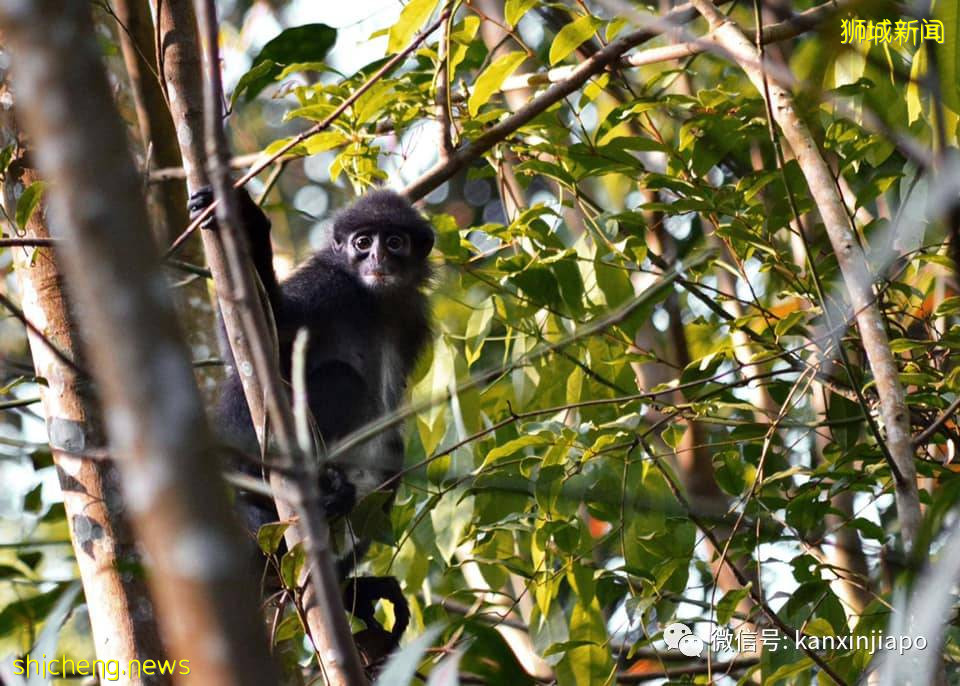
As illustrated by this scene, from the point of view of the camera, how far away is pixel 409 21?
346cm

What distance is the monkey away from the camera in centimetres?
469

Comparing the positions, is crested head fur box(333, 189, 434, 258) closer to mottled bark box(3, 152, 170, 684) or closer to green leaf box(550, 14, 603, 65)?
green leaf box(550, 14, 603, 65)

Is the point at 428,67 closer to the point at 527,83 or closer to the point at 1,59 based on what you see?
the point at 527,83

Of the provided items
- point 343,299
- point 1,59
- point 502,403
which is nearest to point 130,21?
point 1,59

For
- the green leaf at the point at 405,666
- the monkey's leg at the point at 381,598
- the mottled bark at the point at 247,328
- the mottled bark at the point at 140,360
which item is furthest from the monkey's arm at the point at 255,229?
the mottled bark at the point at 140,360

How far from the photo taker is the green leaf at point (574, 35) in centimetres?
334

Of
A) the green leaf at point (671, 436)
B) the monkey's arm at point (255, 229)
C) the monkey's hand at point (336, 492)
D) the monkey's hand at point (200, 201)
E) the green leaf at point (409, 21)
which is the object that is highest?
the green leaf at point (409, 21)

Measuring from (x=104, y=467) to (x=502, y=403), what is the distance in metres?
1.50

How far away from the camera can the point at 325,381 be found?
16.0 feet

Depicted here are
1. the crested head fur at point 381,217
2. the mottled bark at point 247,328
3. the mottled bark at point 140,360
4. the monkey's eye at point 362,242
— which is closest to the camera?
the mottled bark at point 140,360

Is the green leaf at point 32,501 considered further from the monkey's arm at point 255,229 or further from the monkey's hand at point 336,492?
the monkey's arm at point 255,229

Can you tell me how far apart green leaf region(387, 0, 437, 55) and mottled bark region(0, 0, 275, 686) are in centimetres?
252

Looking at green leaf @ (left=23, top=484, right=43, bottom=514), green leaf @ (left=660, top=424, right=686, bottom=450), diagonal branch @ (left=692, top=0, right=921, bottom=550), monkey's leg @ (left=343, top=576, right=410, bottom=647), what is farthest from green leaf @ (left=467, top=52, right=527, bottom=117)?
green leaf @ (left=23, top=484, right=43, bottom=514)

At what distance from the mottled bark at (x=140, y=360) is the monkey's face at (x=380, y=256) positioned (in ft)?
13.9
